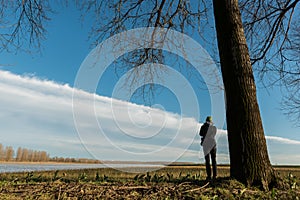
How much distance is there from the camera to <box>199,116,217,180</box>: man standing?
8.09 m

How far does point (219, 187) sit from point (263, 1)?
819 cm

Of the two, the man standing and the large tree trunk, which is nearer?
the large tree trunk

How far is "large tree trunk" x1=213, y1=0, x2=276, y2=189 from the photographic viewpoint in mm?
4863

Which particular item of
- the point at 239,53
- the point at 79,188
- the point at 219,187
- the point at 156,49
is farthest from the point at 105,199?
the point at 156,49

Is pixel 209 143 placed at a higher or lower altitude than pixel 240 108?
lower

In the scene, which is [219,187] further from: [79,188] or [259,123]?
[79,188]

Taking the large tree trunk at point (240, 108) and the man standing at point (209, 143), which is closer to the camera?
the large tree trunk at point (240, 108)

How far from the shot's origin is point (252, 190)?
4574 millimetres

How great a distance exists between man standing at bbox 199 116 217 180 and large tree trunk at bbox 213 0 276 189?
2.97 meters

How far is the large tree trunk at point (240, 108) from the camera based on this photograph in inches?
191

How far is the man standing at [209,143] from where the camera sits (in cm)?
809

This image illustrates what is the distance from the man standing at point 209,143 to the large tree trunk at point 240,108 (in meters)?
2.97

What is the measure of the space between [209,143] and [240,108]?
3219 millimetres

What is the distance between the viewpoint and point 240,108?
5.11m
